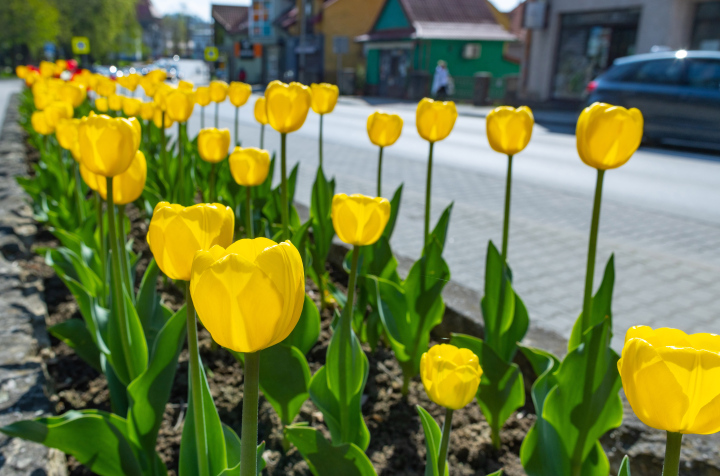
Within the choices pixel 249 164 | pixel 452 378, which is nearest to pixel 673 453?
pixel 452 378

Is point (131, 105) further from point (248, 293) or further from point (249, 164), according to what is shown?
point (248, 293)

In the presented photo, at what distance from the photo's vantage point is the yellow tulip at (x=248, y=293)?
2.43 feet

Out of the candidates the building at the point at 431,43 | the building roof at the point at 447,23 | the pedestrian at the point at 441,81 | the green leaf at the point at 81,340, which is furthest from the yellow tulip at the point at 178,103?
the building roof at the point at 447,23

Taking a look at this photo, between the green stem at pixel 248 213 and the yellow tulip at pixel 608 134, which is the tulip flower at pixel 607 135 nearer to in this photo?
the yellow tulip at pixel 608 134

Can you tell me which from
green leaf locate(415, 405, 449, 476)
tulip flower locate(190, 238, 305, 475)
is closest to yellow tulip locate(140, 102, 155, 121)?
green leaf locate(415, 405, 449, 476)

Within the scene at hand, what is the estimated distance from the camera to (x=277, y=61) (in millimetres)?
45469

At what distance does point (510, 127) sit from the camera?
6.45 ft

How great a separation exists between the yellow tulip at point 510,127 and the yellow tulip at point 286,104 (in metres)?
0.62

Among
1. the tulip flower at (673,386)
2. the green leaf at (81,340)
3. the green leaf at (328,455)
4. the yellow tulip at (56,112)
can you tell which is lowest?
the green leaf at (81,340)

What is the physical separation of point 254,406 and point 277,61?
153ft

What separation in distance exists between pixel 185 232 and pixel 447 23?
107 ft

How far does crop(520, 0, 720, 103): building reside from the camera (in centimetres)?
2000

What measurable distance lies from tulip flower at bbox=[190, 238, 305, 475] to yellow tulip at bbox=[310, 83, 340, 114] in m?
2.07

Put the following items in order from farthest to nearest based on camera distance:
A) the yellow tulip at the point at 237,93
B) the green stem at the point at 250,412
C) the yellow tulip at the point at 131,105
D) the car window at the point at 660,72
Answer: the car window at the point at 660,72
the yellow tulip at the point at 131,105
the yellow tulip at the point at 237,93
the green stem at the point at 250,412
